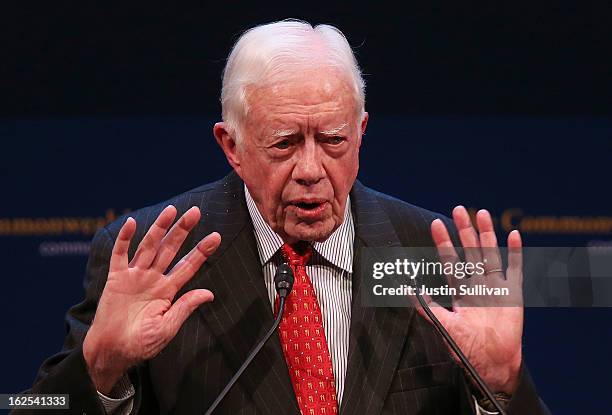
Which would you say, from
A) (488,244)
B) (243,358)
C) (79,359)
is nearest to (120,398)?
(79,359)

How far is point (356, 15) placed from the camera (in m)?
2.39

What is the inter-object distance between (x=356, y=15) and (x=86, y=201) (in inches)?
33.6

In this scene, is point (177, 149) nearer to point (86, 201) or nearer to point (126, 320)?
point (86, 201)

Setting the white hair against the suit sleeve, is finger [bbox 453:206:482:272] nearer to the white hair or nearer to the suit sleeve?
the white hair

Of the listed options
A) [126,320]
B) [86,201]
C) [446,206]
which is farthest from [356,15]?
[126,320]

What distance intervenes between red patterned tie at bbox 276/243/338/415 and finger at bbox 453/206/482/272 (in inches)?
11.5

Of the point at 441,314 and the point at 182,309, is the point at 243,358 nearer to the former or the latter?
the point at 182,309

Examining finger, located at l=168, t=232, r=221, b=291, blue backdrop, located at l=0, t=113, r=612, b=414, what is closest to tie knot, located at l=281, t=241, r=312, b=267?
finger, located at l=168, t=232, r=221, b=291

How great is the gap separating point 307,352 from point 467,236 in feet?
1.12

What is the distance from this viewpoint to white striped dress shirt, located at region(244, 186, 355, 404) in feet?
5.34

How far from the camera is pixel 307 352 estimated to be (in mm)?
1595

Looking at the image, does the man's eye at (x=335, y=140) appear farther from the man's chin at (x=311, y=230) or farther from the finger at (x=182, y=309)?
the finger at (x=182, y=309)

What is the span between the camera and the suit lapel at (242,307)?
1.54 m

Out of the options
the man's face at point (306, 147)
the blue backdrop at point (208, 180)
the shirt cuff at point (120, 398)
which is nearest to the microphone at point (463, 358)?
the man's face at point (306, 147)
